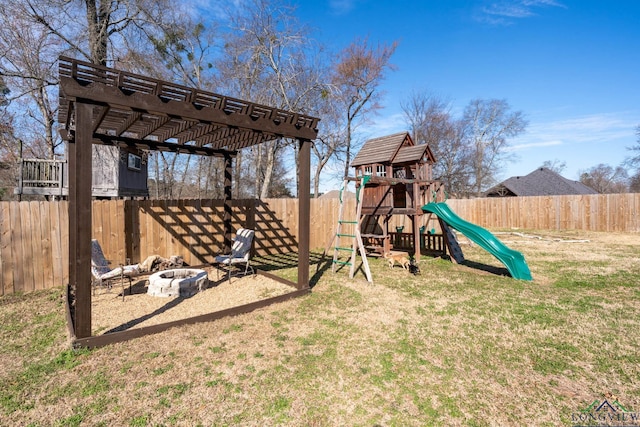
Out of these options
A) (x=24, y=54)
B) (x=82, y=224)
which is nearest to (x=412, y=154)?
(x=82, y=224)

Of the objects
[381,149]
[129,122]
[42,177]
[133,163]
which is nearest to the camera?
[129,122]

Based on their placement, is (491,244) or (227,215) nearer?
(491,244)

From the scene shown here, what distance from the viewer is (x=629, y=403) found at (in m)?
2.39

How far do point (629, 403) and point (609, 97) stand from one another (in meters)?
21.6

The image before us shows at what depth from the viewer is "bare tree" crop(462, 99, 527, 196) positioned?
1105 inches

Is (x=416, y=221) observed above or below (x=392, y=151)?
below

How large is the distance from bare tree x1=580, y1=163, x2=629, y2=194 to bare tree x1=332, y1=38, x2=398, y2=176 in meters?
39.1

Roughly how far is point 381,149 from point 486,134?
24441mm

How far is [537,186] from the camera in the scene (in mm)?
25594

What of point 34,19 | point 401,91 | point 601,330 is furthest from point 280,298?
point 401,91

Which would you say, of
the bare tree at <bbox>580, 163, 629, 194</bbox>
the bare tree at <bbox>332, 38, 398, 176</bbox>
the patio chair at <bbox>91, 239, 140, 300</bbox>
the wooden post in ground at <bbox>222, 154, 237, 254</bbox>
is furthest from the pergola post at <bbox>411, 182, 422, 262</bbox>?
the bare tree at <bbox>580, 163, 629, 194</bbox>

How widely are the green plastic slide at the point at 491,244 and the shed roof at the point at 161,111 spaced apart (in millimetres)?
4786
